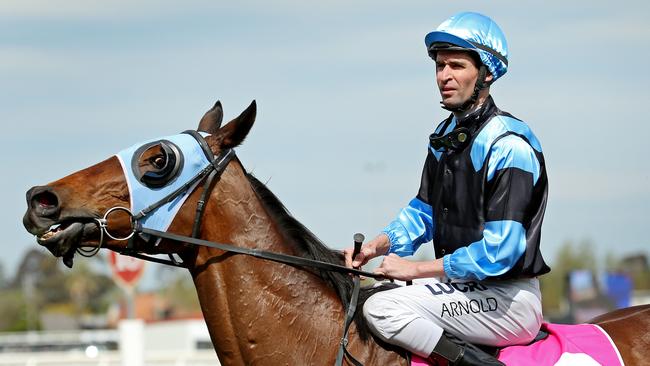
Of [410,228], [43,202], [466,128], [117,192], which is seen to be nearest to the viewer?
[43,202]

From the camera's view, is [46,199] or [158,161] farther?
[158,161]

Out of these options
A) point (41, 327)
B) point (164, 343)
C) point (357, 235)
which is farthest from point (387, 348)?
point (41, 327)

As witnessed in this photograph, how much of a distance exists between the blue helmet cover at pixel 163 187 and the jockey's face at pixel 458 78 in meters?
1.30

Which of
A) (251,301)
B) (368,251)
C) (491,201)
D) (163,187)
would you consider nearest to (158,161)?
(163,187)

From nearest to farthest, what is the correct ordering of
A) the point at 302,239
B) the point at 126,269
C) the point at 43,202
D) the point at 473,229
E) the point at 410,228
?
the point at 43,202, the point at 473,229, the point at 302,239, the point at 410,228, the point at 126,269

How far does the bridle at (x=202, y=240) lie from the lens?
5391mm

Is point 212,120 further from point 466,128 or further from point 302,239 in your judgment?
point 466,128

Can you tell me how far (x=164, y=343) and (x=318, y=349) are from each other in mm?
25435

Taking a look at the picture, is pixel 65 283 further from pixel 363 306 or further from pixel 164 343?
pixel 363 306

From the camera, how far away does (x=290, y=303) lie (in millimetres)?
5594

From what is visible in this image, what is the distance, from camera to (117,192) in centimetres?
537

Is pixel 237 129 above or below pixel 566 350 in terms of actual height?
above

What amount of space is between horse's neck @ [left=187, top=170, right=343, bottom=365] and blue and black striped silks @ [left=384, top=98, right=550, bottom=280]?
77 centimetres

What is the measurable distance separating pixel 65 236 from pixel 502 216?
213 cm
